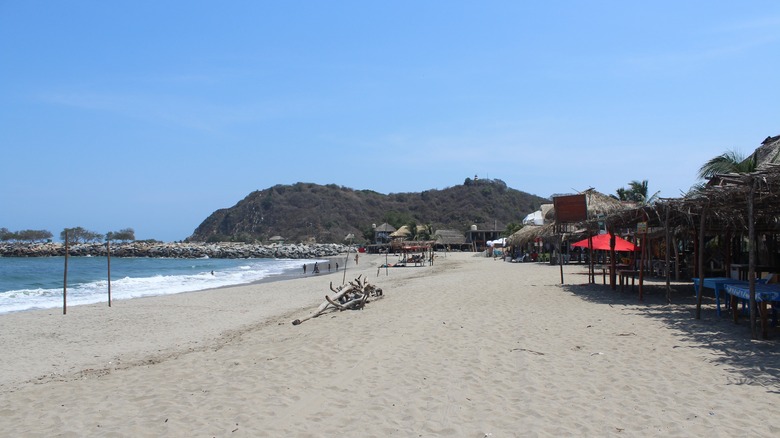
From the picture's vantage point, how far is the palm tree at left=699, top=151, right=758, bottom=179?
14.2 meters

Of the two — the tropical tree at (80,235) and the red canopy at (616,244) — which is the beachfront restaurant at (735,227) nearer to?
the red canopy at (616,244)

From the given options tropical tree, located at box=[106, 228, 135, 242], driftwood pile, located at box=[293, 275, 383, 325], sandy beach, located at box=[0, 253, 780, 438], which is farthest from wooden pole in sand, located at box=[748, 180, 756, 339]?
tropical tree, located at box=[106, 228, 135, 242]

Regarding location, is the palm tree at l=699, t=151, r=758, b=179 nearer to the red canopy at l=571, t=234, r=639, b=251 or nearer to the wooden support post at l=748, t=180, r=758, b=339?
the red canopy at l=571, t=234, r=639, b=251

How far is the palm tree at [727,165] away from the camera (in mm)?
14195

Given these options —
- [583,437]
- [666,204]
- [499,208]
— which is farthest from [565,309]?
[499,208]

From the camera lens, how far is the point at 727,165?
15086 millimetres

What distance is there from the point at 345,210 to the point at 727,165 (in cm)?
9191

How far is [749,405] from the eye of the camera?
4.66m

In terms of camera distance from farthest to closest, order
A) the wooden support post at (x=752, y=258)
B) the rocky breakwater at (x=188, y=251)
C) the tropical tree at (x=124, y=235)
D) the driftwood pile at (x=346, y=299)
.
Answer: the tropical tree at (x=124, y=235)
the rocky breakwater at (x=188, y=251)
the driftwood pile at (x=346, y=299)
the wooden support post at (x=752, y=258)

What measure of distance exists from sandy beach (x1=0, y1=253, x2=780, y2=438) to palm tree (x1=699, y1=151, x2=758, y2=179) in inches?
213

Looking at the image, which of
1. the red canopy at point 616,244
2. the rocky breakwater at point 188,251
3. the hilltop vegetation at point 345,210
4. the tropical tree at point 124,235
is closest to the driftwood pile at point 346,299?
the red canopy at point 616,244

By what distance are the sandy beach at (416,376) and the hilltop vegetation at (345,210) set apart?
78.0 m

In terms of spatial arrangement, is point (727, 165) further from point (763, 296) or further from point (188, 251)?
point (188, 251)

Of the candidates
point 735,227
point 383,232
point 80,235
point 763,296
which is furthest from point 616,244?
point 80,235
